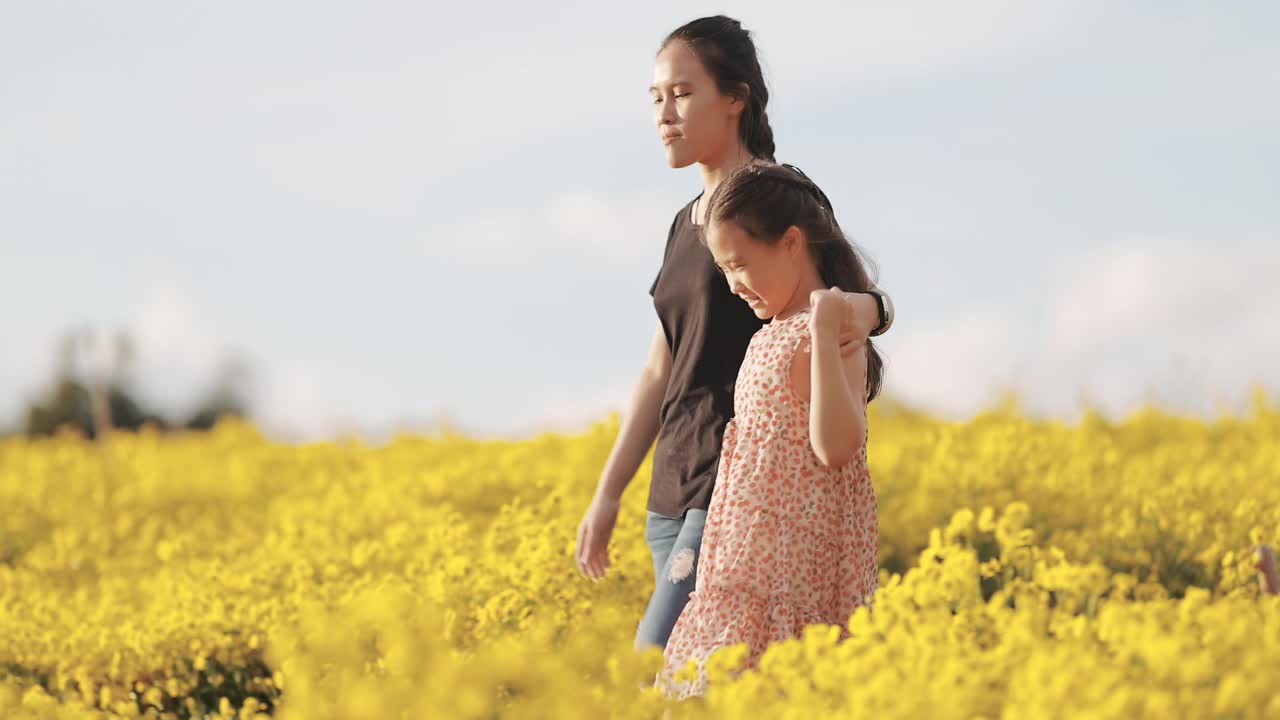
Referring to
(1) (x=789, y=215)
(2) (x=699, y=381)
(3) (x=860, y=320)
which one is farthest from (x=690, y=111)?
(3) (x=860, y=320)

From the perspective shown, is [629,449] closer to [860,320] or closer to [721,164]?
[721,164]

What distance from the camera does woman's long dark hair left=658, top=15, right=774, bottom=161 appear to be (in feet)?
10.7

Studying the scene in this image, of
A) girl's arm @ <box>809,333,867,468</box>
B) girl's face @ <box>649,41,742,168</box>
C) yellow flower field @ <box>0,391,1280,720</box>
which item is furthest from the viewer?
girl's face @ <box>649,41,742,168</box>

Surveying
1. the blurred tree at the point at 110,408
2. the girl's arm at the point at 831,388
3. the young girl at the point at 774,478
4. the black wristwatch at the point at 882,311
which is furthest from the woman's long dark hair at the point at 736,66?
the blurred tree at the point at 110,408

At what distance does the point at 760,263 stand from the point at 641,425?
73 centimetres

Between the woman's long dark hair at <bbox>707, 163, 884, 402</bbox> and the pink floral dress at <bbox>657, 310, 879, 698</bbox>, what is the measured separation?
0.17m

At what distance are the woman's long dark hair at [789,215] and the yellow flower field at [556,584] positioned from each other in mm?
592

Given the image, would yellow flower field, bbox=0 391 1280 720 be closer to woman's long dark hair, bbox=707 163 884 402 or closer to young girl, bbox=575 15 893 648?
young girl, bbox=575 15 893 648

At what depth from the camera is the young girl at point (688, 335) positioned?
305cm

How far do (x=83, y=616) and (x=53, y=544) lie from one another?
286 cm

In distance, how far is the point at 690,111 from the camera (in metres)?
3.20

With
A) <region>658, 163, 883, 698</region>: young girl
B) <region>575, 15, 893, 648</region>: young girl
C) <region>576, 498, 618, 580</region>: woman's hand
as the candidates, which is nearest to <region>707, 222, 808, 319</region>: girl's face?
<region>658, 163, 883, 698</region>: young girl

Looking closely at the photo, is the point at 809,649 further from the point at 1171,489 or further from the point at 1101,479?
the point at 1101,479

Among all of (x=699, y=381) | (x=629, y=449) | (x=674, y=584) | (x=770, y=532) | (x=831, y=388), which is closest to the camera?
(x=831, y=388)
